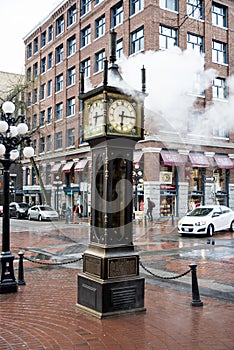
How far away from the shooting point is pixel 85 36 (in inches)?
1362

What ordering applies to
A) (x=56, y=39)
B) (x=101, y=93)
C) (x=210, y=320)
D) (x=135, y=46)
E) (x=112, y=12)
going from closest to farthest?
(x=210, y=320) < (x=101, y=93) < (x=135, y=46) < (x=112, y=12) < (x=56, y=39)

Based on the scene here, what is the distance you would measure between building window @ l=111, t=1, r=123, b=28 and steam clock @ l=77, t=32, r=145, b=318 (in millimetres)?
16648

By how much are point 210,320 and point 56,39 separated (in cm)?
3811

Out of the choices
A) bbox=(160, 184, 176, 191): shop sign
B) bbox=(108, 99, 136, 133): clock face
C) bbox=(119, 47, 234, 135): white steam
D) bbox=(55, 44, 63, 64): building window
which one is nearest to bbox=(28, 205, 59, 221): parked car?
bbox=(160, 184, 176, 191): shop sign

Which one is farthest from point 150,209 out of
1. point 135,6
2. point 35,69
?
point 35,69

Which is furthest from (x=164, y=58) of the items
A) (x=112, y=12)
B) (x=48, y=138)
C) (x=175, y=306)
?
(x=48, y=138)

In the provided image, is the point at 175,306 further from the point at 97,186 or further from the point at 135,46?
the point at 135,46

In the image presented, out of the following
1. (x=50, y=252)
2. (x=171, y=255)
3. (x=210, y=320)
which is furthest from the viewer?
(x=50, y=252)

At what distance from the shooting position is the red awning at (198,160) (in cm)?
1772

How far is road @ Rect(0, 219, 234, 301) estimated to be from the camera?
28.9 feet

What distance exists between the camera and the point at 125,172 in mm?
6777

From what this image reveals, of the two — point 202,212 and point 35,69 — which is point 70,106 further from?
point 202,212

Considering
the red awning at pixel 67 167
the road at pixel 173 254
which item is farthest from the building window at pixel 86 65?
the road at pixel 173 254

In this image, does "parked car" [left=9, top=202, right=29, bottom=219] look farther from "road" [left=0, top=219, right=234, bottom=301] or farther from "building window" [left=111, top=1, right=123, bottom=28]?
"building window" [left=111, top=1, right=123, bottom=28]
